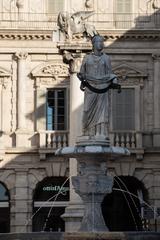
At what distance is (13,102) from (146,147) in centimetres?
684

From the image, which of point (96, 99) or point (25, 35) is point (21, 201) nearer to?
point (25, 35)

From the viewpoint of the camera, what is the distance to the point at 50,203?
41250 millimetres

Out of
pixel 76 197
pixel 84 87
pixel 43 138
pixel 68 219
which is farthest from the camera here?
pixel 43 138

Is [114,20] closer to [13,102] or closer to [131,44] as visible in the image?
[131,44]

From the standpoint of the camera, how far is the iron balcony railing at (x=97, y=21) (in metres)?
41.7

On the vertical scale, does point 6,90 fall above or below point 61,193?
above

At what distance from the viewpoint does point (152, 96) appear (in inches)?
1630

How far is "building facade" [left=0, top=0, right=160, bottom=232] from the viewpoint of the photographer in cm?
4069

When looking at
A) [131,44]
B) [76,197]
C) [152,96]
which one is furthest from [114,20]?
[76,197]

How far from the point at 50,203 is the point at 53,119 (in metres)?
4.11

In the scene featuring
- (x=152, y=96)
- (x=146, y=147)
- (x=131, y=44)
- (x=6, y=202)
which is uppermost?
(x=131, y=44)

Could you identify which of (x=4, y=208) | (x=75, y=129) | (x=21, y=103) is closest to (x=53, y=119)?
(x=21, y=103)

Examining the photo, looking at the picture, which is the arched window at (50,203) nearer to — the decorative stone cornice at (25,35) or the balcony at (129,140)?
the balcony at (129,140)

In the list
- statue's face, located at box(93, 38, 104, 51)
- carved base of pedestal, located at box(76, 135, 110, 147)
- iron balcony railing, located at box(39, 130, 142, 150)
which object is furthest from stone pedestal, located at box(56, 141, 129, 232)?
iron balcony railing, located at box(39, 130, 142, 150)
